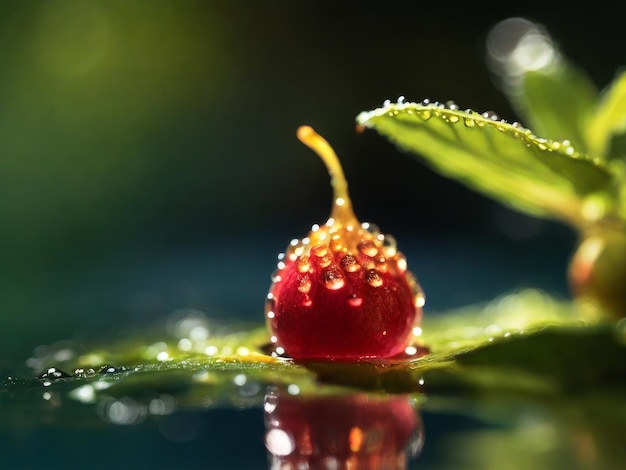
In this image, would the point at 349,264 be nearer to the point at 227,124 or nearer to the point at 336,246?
the point at 336,246

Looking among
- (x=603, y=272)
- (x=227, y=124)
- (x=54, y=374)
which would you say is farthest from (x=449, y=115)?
(x=227, y=124)

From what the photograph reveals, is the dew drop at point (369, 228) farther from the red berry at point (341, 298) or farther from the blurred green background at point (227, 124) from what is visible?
the blurred green background at point (227, 124)

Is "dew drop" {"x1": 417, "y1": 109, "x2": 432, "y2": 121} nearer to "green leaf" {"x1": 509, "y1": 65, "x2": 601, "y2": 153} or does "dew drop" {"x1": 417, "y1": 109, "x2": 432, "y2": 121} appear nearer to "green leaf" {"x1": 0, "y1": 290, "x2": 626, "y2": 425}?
"green leaf" {"x1": 0, "y1": 290, "x2": 626, "y2": 425}

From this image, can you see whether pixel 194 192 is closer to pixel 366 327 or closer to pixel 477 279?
pixel 477 279

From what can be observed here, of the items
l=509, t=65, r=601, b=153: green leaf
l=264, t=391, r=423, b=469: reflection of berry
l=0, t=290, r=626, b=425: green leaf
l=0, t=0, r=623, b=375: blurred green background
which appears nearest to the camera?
l=264, t=391, r=423, b=469: reflection of berry

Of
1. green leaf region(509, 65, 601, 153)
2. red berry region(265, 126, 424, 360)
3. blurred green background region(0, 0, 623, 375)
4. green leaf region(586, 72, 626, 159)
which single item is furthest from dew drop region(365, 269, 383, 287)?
blurred green background region(0, 0, 623, 375)

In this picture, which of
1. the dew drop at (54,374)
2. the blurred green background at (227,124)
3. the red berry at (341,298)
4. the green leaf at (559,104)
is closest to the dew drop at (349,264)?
the red berry at (341,298)

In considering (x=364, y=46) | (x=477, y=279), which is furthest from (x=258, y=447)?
(x=364, y=46)
